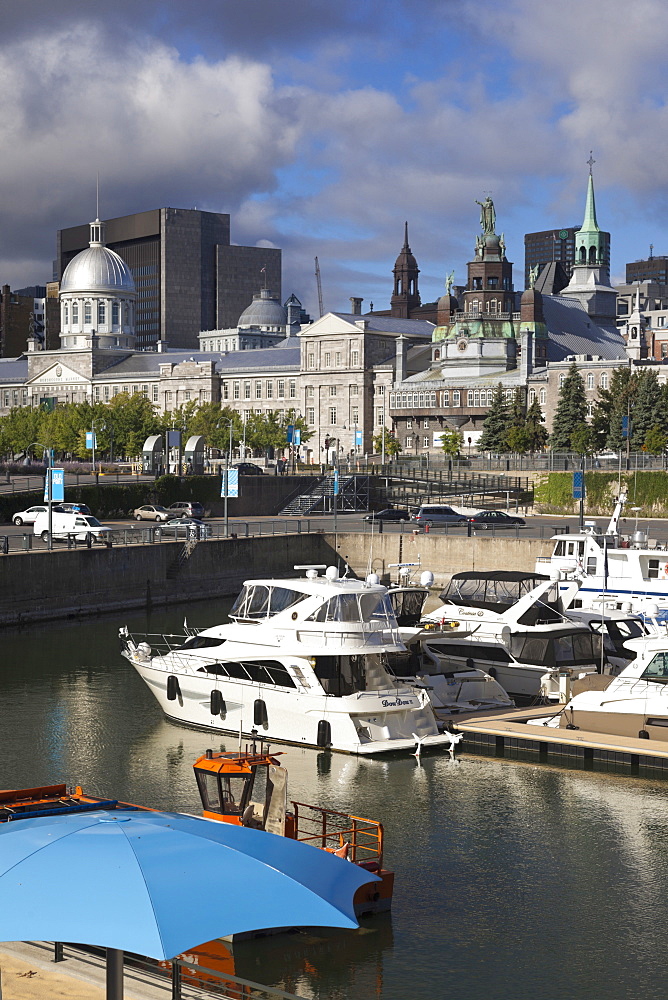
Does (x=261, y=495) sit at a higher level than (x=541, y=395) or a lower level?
lower

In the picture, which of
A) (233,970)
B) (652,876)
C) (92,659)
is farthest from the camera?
(92,659)

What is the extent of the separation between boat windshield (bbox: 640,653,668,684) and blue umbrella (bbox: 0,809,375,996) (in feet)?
69.7

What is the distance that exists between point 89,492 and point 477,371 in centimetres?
8174

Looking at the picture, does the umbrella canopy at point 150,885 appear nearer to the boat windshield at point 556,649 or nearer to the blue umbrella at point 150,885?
the blue umbrella at point 150,885

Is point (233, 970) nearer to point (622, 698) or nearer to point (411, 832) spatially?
point (411, 832)

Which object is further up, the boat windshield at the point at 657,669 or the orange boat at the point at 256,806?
the boat windshield at the point at 657,669

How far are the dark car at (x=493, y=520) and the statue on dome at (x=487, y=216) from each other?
99.7 metres

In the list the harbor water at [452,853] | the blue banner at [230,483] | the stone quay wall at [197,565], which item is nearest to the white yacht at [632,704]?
the harbor water at [452,853]

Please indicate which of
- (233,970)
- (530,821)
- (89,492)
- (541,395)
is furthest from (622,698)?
(541,395)

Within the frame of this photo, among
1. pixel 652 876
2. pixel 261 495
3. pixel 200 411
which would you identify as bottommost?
pixel 652 876

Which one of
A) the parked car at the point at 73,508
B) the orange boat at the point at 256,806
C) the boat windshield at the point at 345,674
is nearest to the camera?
the orange boat at the point at 256,806

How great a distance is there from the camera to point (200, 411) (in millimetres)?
151375

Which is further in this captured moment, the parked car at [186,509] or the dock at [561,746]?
the parked car at [186,509]

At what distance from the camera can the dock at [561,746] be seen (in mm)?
31859
